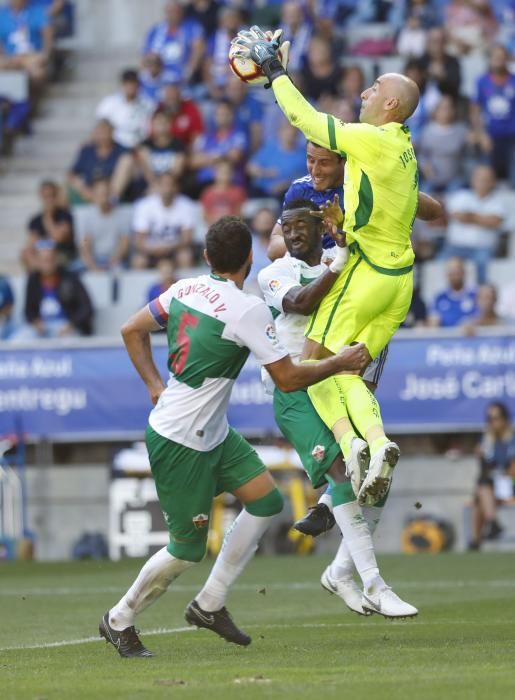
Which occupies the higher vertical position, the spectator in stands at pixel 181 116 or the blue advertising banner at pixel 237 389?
the spectator in stands at pixel 181 116

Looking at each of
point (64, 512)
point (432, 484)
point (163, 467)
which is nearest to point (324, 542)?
point (432, 484)

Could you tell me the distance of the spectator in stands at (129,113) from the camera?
74.9 ft

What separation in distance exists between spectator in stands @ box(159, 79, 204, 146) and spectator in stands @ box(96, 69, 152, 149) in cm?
68

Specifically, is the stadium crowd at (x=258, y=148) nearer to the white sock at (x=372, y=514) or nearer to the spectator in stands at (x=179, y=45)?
the spectator in stands at (x=179, y=45)

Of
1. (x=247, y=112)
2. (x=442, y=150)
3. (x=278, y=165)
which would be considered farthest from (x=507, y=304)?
(x=247, y=112)

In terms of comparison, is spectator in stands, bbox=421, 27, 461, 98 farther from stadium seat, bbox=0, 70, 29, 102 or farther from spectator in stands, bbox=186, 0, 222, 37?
stadium seat, bbox=0, 70, 29, 102

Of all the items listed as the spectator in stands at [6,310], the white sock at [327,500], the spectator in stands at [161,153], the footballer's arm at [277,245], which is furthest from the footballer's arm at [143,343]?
the spectator in stands at [161,153]

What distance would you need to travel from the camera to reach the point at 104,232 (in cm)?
2156

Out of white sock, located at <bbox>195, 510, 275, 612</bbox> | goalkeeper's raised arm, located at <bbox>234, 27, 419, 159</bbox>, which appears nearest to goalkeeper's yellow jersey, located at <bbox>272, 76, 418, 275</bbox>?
goalkeeper's raised arm, located at <bbox>234, 27, 419, 159</bbox>

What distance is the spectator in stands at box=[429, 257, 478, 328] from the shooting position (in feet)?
61.2

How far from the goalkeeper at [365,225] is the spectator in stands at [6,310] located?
36.7 feet

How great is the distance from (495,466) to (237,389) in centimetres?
280

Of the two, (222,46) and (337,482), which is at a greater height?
(222,46)

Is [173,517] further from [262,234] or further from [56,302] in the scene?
[56,302]
